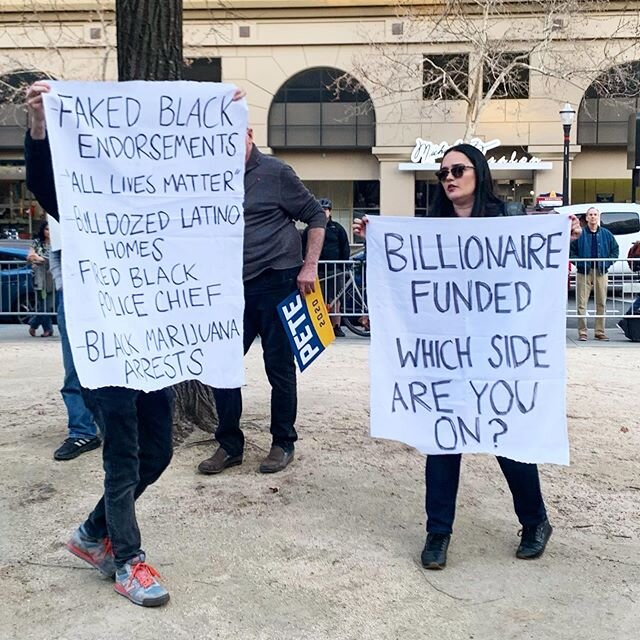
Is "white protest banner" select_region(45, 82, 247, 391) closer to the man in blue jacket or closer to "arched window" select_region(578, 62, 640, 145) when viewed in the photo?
the man in blue jacket

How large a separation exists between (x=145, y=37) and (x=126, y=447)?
9.78 feet

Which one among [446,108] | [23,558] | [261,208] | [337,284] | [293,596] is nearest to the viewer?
[293,596]

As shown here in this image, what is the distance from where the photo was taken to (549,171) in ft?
93.0

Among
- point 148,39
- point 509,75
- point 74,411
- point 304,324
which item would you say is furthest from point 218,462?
point 509,75

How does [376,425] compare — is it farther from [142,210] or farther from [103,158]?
[103,158]

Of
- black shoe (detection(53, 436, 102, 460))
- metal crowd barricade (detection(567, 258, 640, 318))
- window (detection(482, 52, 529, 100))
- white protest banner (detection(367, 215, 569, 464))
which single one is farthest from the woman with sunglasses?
window (detection(482, 52, 529, 100))

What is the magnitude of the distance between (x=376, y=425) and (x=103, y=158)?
5.45 feet

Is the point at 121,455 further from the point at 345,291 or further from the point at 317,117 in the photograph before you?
the point at 317,117

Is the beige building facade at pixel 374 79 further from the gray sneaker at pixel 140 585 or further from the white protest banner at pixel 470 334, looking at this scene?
the gray sneaker at pixel 140 585

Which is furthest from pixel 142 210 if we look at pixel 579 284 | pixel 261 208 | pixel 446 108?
pixel 446 108

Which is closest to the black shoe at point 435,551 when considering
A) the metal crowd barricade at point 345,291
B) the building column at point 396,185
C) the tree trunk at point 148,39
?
the tree trunk at point 148,39

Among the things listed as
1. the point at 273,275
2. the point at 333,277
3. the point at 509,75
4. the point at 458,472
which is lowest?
the point at 458,472

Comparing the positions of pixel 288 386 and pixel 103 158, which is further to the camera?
pixel 288 386

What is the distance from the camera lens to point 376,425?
3.82 meters
